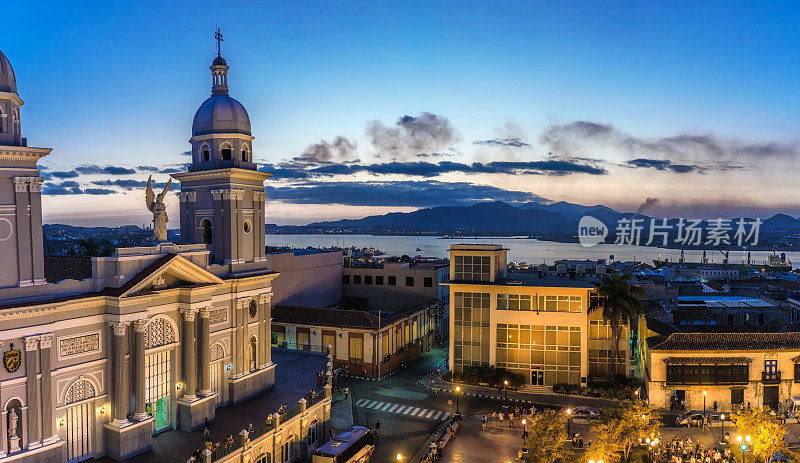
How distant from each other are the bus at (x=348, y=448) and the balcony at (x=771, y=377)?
3046 cm

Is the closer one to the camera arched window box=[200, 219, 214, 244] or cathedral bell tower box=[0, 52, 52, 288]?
cathedral bell tower box=[0, 52, 52, 288]

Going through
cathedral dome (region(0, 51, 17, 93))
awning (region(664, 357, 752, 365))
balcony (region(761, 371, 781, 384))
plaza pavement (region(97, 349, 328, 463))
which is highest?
cathedral dome (region(0, 51, 17, 93))

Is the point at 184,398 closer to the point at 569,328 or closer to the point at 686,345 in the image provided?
the point at 569,328

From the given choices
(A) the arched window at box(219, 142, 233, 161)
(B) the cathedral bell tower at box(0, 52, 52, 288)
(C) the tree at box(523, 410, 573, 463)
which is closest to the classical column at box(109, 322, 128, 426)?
(B) the cathedral bell tower at box(0, 52, 52, 288)

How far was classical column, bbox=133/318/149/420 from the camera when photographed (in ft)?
87.2

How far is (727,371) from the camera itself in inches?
1583

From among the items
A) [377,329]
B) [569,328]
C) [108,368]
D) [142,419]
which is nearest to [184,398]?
[142,419]

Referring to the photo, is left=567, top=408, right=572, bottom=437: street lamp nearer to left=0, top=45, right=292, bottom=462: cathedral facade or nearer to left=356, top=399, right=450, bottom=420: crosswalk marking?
left=356, top=399, right=450, bottom=420: crosswalk marking

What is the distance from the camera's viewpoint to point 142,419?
26.7 meters

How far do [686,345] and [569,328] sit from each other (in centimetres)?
879

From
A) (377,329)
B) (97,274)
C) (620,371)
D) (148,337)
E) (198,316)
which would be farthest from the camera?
(377,329)

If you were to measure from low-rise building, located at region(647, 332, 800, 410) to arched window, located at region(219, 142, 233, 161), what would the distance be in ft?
112

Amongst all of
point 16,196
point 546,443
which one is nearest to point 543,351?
point 546,443

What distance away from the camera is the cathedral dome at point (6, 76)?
74.9 feet
